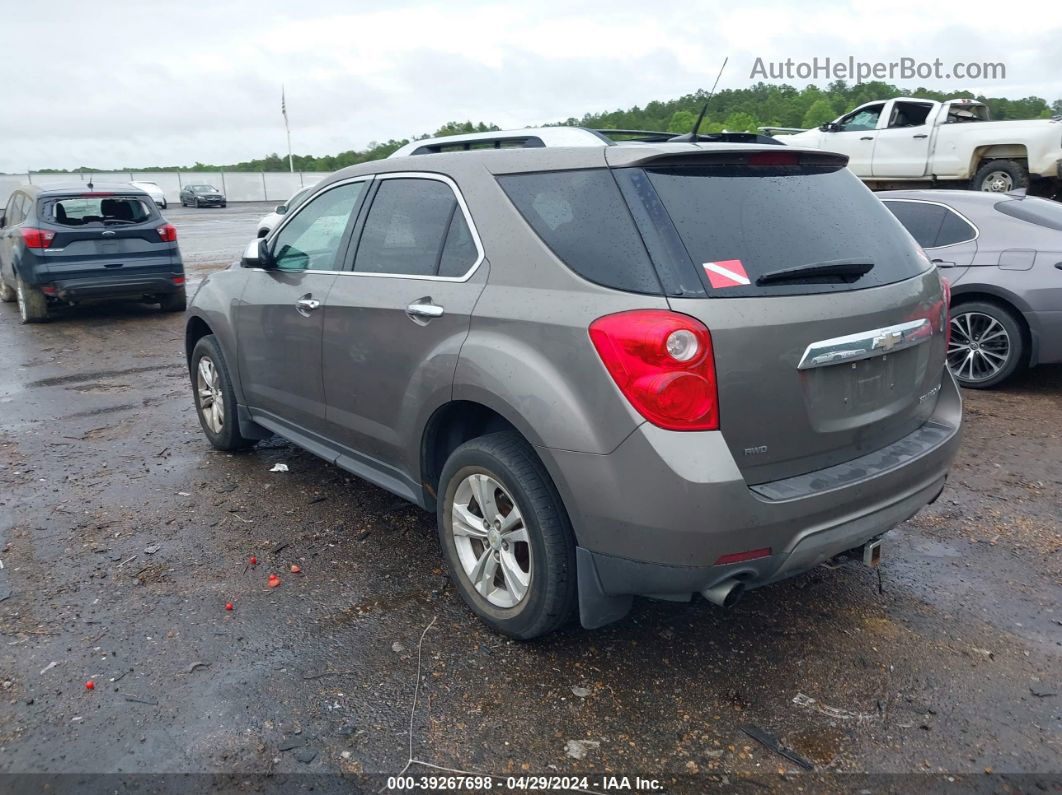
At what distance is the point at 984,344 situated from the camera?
6648 millimetres

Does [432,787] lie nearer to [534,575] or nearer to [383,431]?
A: [534,575]

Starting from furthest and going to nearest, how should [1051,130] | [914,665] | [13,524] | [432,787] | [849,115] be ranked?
1. [849,115]
2. [1051,130]
3. [13,524]
4. [914,665]
5. [432,787]

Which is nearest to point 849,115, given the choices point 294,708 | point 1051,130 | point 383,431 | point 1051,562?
point 1051,130

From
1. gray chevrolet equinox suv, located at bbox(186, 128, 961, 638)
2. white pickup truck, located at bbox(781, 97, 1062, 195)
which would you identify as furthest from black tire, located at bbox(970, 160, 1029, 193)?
gray chevrolet equinox suv, located at bbox(186, 128, 961, 638)

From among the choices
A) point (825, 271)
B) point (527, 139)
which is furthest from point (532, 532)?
point (527, 139)

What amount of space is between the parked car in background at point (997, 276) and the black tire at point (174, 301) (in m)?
9.04

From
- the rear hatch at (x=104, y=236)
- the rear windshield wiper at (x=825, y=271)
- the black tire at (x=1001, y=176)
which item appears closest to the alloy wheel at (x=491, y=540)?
the rear windshield wiper at (x=825, y=271)

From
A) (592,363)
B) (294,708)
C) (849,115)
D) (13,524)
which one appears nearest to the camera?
(592,363)

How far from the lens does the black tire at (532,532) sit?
2941 millimetres

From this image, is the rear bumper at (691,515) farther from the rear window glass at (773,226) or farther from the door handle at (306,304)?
the door handle at (306,304)

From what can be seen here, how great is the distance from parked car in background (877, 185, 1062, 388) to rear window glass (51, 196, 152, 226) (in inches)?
361

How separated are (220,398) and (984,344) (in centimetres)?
567

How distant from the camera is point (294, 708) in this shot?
2.91 metres

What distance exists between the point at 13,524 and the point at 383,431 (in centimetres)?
228
